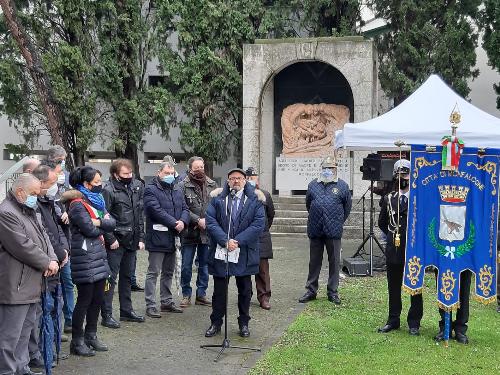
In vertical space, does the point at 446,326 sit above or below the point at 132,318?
above

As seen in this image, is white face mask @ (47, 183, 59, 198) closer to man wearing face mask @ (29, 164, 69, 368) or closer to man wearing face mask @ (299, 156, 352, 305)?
man wearing face mask @ (29, 164, 69, 368)

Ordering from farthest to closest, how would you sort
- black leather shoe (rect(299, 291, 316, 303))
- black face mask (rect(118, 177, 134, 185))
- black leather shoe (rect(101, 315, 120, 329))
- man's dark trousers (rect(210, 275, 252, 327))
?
black leather shoe (rect(299, 291, 316, 303))
black face mask (rect(118, 177, 134, 185))
black leather shoe (rect(101, 315, 120, 329))
man's dark trousers (rect(210, 275, 252, 327))

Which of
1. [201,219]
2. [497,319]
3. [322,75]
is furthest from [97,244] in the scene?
[322,75]

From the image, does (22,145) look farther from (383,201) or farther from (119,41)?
(383,201)

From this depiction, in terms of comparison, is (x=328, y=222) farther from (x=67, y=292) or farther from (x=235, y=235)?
(x=67, y=292)

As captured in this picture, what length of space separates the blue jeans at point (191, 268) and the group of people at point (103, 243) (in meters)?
0.01

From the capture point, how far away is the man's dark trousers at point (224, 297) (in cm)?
742

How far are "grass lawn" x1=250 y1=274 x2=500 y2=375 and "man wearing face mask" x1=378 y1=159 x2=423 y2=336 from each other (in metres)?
0.18

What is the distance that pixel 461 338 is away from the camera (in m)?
7.36

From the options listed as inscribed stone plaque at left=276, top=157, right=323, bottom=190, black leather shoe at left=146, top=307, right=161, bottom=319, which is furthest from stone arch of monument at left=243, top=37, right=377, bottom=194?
black leather shoe at left=146, top=307, right=161, bottom=319

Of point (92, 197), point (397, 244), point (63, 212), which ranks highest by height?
point (92, 197)

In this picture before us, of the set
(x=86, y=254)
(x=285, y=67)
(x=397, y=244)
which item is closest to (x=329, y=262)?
(x=397, y=244)

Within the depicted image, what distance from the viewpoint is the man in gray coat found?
530 centimetres

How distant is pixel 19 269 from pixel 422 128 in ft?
24.8
